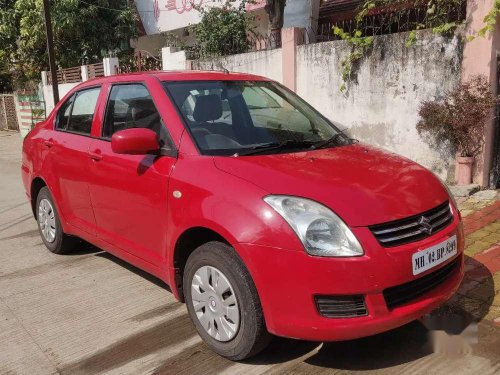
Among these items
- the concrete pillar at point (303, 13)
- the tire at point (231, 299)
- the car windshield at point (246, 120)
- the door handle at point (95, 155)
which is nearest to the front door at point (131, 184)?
the door handle at point (95, 155)

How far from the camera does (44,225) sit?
16.5 feet

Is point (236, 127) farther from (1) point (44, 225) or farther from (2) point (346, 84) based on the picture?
(2) point (346, 84)

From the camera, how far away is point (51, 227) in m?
4.90

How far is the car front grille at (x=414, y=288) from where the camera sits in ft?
8.30

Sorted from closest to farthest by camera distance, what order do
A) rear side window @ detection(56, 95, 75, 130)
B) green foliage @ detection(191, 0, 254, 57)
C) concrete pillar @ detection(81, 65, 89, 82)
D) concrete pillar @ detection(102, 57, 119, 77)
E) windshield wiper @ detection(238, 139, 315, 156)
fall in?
1. windshield wiper @ detection(238, 139, 315, 156)
2. rear side window @ detection(56, 95, 75, 130)
3. green foliage @ detection(191, 0, 254, 57)
4. concrete pillar @ detection(102, 57, 119, 77)
5. concrete pillar @ detection(81, 65, 89, 82)

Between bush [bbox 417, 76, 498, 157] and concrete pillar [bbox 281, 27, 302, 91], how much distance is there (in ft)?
8.74

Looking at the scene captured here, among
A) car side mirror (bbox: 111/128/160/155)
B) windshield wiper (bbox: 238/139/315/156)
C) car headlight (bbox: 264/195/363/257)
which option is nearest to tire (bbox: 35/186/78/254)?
car side mirror (bbox: 111/128/160/155)

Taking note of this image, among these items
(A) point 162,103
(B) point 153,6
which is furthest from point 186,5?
(A) point 162,103

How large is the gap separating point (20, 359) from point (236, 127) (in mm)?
2050

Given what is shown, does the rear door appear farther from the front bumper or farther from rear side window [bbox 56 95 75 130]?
the front bumper

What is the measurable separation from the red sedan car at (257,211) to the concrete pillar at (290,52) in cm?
445

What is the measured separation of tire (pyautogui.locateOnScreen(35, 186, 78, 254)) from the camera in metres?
4.75

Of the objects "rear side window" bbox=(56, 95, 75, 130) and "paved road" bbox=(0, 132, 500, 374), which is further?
"rear side window" bbox=(56, 95, 75, 130)

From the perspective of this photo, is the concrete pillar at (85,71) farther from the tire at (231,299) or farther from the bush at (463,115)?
the tire at (231,299)
